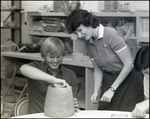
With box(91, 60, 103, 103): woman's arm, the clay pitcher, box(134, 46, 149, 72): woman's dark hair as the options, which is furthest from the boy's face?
box(134, 46, 149, 72): woman's dark hair

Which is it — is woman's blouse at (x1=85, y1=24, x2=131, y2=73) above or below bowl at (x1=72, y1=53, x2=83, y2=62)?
above

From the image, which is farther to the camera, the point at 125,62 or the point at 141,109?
the point at 125,62

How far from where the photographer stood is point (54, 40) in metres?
1.68

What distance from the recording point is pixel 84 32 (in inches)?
66.8

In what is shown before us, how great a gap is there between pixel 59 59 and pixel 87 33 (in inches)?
8.2

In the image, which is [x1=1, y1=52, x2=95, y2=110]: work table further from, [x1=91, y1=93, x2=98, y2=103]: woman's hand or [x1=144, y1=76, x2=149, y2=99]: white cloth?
[x1=144, y1=76, x2=149, y2=99]: white cloth

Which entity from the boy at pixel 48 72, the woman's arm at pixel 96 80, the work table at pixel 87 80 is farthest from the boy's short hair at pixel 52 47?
the woman's arm at pixel 96 80

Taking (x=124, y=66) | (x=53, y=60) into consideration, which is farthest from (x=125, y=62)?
(x=53, y=60)

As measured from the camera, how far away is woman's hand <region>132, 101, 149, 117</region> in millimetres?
1539

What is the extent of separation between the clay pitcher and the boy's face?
5.0 inches

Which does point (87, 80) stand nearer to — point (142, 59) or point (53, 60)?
point (53, 60)

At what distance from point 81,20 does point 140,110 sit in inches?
22.1

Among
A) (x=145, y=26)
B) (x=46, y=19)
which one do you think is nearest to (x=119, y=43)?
(x=145, y=26)

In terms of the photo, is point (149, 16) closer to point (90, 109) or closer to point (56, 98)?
point (90, 109)
